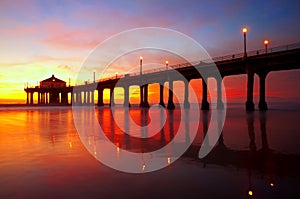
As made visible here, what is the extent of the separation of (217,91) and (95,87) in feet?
218

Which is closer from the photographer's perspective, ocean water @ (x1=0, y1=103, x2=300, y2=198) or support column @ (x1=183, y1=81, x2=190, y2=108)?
ocean water @ (x1=0, y1=103, x2=300, y2=198)

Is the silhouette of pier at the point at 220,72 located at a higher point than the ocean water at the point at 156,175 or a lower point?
higher

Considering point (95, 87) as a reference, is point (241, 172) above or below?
below

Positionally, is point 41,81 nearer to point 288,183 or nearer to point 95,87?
point 95,87

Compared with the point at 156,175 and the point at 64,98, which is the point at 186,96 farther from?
the point at 64,98

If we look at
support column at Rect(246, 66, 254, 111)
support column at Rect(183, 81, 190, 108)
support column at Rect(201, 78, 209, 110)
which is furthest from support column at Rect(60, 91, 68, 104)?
support column at Rect(246, 66, 254, 111)

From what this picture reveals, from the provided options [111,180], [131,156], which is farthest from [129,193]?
[131,156]

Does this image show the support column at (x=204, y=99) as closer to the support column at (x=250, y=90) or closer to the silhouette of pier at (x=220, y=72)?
the silhouette of pier at (x=220, y=72)

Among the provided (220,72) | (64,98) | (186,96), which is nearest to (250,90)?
(220,72)

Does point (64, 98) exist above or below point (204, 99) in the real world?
above

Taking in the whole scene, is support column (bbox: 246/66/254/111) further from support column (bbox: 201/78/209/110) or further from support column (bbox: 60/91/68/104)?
support column (bbox: 60/91/68/104)

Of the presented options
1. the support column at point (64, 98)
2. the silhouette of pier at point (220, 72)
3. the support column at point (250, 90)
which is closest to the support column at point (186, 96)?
the silhouette of pier at point (220, 72)

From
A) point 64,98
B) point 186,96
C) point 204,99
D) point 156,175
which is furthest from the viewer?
point 64,98

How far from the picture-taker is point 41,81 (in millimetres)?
148250
